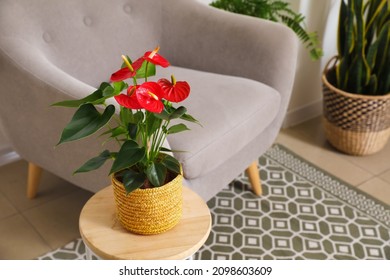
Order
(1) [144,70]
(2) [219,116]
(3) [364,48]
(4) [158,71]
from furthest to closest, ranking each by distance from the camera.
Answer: (3) [364,48]
(4) [158,71]
(2) [219,116]
(1) [144,70]

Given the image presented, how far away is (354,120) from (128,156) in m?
1.41

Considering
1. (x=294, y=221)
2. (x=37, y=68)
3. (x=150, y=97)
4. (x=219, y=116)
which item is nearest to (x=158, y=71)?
(x=219, y=116)

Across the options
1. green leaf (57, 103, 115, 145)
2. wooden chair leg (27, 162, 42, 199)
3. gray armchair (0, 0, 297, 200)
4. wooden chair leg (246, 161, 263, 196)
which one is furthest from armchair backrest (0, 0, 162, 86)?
green leaf (57, 103, 115, 145)

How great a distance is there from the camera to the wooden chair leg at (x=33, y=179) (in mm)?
1937

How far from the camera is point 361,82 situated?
219 cm

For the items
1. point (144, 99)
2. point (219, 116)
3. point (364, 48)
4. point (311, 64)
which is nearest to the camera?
point (144, 99)

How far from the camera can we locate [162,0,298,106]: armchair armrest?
179cm

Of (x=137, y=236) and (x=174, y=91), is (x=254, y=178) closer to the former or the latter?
(x=137, y=236)

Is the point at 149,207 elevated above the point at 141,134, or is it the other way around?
the point at 141,134

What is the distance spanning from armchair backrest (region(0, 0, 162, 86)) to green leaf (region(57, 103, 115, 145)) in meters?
0.66

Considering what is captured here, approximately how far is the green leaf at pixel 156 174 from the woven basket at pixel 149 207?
2 centimetres

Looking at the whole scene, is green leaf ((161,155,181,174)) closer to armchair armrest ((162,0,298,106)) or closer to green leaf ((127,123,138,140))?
green leaf ((127,123,138,140))
